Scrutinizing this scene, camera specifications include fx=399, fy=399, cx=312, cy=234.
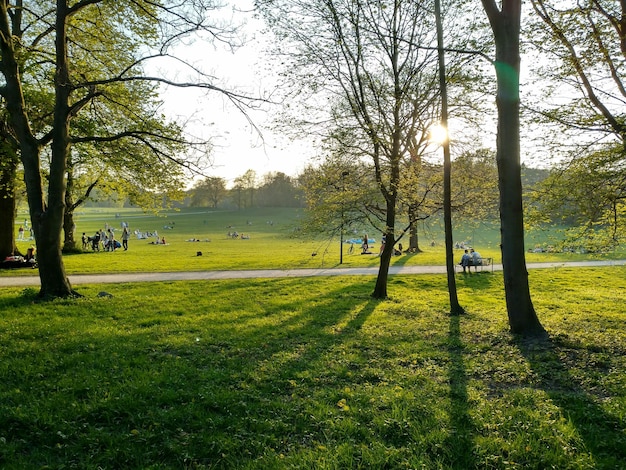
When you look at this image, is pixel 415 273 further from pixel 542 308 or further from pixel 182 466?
pixel 182 466

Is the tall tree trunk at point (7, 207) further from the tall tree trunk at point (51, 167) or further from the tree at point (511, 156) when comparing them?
the tree at point (511, 156)

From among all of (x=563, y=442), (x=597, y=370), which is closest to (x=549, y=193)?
(x=597, y=370)

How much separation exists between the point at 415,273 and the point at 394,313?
8856 millimetres

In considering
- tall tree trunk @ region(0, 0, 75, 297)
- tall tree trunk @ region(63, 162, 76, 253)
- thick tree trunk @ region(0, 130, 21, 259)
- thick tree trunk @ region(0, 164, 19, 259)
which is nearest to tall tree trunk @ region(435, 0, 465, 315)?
tall tree trunk @ region(0, 0, 75, 297)

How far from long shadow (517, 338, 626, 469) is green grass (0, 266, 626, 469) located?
0.02m

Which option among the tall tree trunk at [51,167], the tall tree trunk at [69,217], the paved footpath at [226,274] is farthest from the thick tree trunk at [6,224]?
the tall tree trunk at [51,167]

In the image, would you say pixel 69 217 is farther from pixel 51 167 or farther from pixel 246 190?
pixel 246 190

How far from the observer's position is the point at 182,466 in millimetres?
3398

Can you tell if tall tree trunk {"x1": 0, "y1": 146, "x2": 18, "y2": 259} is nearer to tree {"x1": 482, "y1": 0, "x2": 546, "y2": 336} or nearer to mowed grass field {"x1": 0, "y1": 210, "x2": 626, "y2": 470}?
mowed grass field {"x1": 0, "y1": 210, "x2": 626, "y2": 470}

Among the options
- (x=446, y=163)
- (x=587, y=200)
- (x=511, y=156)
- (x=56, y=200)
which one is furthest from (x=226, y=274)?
(x=587, y=200)

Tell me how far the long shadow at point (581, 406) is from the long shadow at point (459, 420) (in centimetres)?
96

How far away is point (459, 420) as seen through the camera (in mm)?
4133

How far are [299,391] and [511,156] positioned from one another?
18.9 ft

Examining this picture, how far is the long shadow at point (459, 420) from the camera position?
11.3 feet
